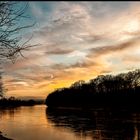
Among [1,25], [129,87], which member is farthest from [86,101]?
[1,25]

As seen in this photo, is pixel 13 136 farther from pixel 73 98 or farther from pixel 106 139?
pixel 73 98

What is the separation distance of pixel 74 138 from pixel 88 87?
464 feet

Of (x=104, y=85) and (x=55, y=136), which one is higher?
(x=104, y=85)

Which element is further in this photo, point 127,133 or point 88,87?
point 88,87

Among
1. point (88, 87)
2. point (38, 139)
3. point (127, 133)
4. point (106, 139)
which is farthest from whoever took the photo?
point (88, 87)

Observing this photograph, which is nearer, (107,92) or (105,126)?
(105,126)

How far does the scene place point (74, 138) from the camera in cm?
3262

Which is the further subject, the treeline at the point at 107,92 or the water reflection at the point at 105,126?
the treeline at the point at 107,92

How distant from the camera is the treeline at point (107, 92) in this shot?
120 meters

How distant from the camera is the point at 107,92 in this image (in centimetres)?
14900

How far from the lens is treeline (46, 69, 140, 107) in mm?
119675

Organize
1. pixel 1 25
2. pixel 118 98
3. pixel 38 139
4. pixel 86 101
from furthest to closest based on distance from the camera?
pixel 86 101
pixel 118 98
pixel 38 139
pixel 1 25

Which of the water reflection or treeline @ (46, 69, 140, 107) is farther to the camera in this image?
treeline @ (46, 69, 140, 107)

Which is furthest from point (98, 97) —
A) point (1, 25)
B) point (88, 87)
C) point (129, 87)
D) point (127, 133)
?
point (1, 25)
